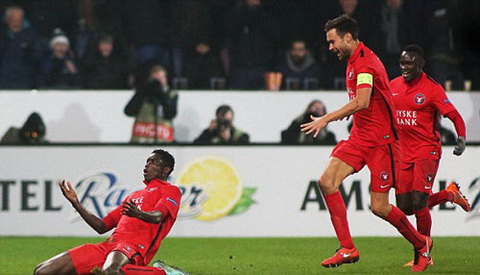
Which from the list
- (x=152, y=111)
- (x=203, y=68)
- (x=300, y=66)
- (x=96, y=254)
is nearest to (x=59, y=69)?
(x=152, y=111)

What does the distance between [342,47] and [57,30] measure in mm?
7542

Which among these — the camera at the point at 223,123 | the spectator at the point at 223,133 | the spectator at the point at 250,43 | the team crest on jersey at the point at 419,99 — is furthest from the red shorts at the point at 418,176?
the spectator at the point at 250,43

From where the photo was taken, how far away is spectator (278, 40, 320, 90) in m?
14.6

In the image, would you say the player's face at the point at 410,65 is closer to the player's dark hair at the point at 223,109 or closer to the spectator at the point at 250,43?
the player's dark hair at the point at 223,109

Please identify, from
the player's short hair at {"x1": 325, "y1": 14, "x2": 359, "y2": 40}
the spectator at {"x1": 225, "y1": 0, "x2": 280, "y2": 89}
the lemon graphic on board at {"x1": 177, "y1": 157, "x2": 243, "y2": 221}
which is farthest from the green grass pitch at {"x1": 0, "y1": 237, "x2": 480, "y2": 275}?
the spectator at {"x1": 225, "y1": 0, "x2": 280, "y2": 89}

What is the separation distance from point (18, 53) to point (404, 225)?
7.66m

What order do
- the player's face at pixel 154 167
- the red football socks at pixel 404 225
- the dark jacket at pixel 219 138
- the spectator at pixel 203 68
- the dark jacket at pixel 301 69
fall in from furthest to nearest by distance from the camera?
the spectator at pixel 203 68 → the dark jacket at pixel 301 69 → the dark jacket at pixel 219 138 → the red football socks at pixel 404 225 → the player's face at pixel 154 167

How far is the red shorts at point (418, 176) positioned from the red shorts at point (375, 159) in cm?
96

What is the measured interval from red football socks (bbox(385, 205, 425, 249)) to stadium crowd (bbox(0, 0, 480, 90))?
513 centimetres

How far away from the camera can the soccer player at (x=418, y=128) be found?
9.98m

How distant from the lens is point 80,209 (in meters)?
7.83

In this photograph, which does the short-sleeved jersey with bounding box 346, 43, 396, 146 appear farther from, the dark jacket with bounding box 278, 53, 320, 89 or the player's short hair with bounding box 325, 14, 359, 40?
the dark jacket with bounding box 278, 53, 320, 89

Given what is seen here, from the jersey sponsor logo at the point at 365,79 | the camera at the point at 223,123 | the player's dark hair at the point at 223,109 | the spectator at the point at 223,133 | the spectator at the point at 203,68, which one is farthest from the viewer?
the spectator at the point at 203,68

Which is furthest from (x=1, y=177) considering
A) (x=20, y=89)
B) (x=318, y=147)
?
(x=318, y=147)
